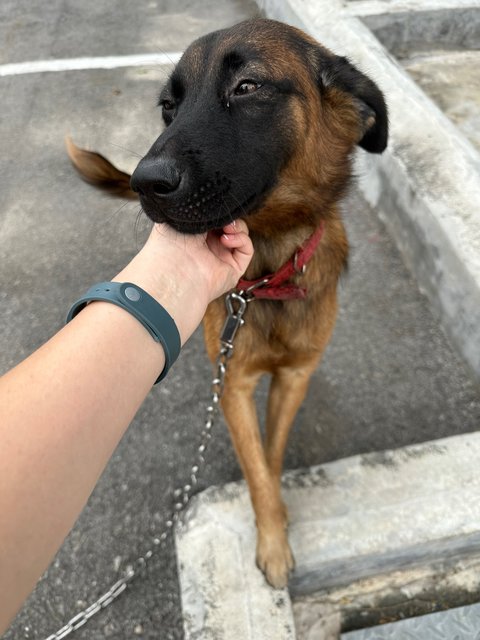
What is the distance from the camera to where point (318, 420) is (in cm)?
240

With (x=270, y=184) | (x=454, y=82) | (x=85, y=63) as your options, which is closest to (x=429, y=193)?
(x=270, y=184)

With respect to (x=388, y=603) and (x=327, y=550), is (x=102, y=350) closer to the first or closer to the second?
(x=327, y=550)

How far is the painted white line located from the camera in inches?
201

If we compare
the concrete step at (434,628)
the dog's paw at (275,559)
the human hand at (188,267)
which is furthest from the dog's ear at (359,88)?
the concrete step at (434,628)

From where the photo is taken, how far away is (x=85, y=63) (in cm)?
521

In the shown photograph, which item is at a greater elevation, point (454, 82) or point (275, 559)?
point (454, 82)

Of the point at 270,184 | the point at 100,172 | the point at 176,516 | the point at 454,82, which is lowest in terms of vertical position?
the point at 176,516

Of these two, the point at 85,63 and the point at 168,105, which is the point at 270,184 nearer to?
the point at 168,105

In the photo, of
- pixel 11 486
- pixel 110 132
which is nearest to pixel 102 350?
pixel 11 486

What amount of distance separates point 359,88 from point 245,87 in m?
0.45

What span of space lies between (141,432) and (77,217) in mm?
1847

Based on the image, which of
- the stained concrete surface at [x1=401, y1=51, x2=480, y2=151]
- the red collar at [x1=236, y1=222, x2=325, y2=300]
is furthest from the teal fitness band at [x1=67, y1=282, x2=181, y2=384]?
the stained concrete surface at [x1=401, y1=51, x2=480, y2=151]

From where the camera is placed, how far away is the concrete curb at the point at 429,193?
8.09 feet

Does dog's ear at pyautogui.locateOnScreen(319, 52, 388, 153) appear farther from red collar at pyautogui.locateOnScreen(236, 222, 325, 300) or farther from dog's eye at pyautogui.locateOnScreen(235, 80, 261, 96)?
red collar at pyautogui.locateOnScreen(236, 222, 325, 300)
